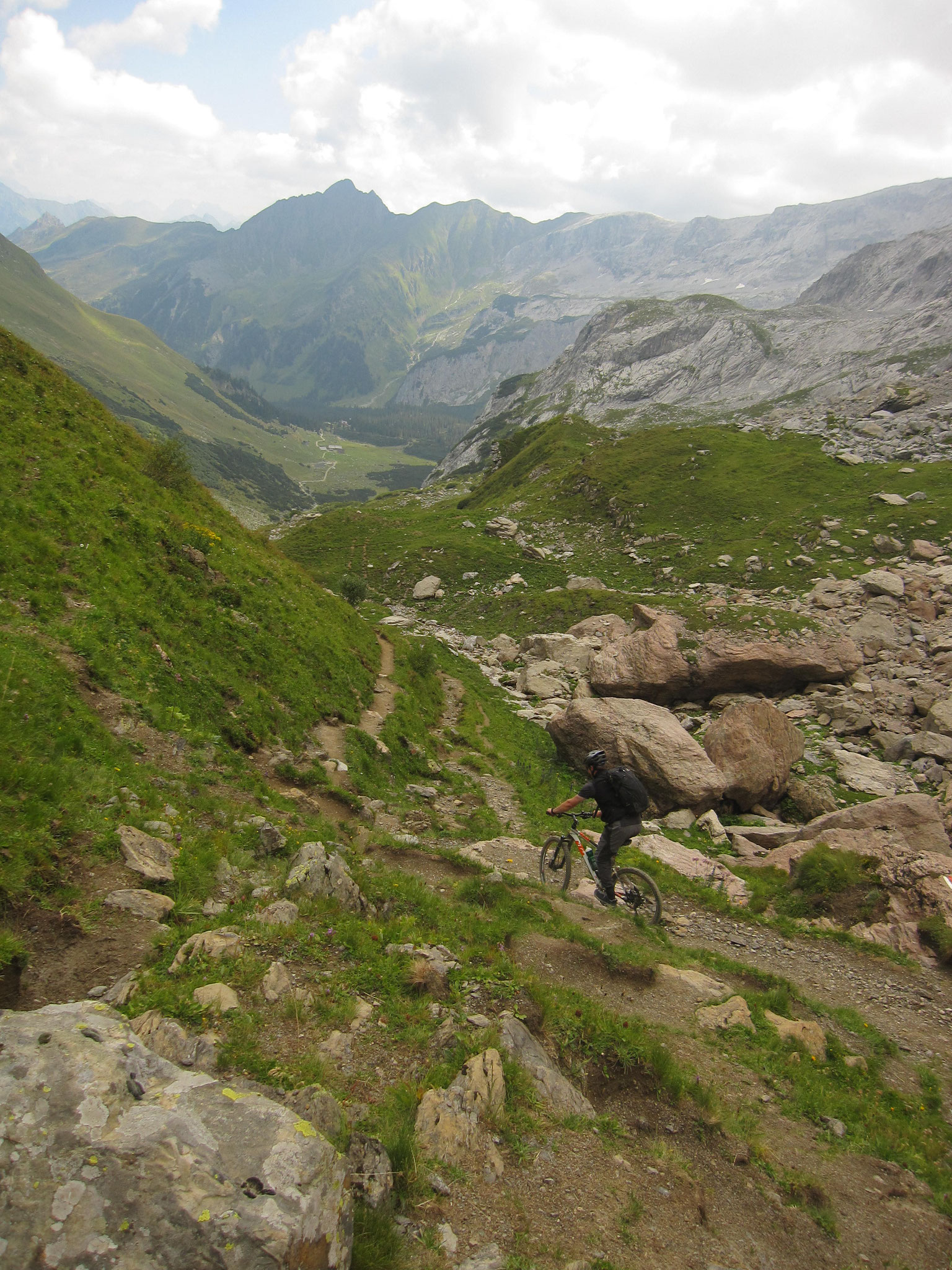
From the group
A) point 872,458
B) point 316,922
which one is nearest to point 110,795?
point 316,922

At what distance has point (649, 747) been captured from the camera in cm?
2228

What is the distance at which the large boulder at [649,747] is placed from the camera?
847 inches

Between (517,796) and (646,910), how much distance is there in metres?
8.64

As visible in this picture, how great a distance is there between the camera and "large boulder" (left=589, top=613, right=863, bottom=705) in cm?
2964

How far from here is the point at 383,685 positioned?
87.9ft

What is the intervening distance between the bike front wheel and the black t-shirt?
1.44 m

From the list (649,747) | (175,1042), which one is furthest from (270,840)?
(649,747)

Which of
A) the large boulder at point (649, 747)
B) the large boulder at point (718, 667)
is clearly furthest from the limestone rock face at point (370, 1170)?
the large boulder at point (718, 667)

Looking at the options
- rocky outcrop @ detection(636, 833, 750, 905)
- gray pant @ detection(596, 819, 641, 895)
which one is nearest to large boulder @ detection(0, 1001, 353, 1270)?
gray pant @ detection(596, 819, 641, 895)

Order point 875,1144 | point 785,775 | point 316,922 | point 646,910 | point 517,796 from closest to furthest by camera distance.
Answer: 1. point 875,1144
2. point 316,922
3. point 646,910
4. point 517,796
5. point 785,775

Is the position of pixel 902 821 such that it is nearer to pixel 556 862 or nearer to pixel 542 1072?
pixel 556 862

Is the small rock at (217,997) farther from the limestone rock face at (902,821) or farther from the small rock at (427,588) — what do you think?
the small rock at (427,588)

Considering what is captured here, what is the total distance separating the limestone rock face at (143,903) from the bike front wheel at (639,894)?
31.2 ft

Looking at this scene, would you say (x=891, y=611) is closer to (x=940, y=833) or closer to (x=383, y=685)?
(x=940, y=833)
